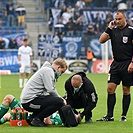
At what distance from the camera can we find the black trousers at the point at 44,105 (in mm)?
10781

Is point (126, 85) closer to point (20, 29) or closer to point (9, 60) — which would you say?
point (9, 60)

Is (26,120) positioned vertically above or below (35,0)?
below

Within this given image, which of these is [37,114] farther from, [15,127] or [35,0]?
[35,0]

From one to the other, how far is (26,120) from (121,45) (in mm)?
2662

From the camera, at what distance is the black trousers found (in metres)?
10.8

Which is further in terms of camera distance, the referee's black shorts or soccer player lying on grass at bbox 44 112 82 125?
the referee's black shorts

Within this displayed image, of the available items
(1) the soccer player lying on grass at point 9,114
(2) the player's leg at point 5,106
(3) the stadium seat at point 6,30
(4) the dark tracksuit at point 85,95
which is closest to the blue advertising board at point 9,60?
(3) the stadium seat at point 6,30

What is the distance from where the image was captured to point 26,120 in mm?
11141

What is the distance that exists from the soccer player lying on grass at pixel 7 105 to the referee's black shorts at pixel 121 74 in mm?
2190

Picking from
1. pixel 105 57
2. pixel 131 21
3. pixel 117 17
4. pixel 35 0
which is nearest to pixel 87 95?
pixel 117 17

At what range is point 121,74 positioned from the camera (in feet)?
40.2

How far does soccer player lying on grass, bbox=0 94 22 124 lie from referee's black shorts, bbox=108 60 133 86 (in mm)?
2190

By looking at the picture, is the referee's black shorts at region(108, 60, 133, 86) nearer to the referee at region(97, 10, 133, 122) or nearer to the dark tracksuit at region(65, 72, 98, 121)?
the referee at region(97, 10, 133, 122)

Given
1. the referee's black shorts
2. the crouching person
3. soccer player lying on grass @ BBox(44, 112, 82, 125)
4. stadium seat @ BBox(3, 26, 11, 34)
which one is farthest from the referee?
stadium seat @ BBox(3, 26, 11, 34)
